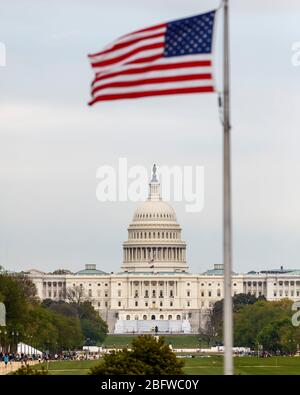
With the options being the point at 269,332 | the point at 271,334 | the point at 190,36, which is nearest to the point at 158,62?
the point at 190,36

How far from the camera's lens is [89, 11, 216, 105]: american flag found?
3594 cm

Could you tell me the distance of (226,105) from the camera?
3575cm

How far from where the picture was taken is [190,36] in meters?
36.2

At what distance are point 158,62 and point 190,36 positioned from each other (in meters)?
0.77

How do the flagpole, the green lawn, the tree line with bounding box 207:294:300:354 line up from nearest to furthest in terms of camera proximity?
1. the flagpole
2. the green lawn
3. the tree line with bounding box 207:294:300:354

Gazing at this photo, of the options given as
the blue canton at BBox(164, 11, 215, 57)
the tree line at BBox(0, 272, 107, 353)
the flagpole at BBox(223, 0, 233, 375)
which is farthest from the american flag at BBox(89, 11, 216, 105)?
the tree line at BBox(0, 272, 107, 353)

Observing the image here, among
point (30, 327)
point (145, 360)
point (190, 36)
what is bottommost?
point (145, 360)

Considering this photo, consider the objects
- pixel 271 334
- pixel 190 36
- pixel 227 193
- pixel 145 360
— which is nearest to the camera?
pixel 227 193

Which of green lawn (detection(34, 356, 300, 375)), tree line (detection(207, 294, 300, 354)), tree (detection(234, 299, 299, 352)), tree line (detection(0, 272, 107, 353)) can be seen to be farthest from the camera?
tree (detection(234, 299, 299, 352))

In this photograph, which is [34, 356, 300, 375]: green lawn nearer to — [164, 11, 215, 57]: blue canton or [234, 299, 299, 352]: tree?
[234, 299, 299, 352]: tree

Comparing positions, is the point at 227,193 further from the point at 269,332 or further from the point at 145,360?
the point at 269,332

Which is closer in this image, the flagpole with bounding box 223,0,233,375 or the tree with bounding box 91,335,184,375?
the flagpole with bounding box 223,0,233,375

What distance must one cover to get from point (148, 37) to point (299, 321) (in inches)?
5023
